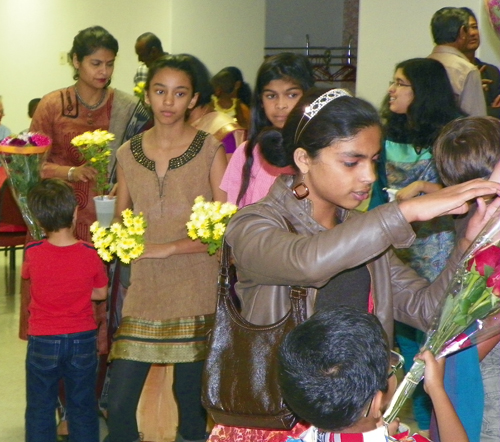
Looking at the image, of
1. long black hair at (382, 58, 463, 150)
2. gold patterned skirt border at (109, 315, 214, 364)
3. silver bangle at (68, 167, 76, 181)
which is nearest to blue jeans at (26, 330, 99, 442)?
gold patterned skirt border at (109, 315, 214, 364)

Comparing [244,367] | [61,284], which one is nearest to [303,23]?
[61,284]

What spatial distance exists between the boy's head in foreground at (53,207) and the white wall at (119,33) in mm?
5818

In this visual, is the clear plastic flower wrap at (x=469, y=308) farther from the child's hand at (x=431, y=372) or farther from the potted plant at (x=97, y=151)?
the potted plant at (x=97, y=151)

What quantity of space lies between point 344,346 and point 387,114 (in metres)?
2.84

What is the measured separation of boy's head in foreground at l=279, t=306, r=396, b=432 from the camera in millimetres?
1680

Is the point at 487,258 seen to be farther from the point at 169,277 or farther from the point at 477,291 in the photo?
the point at 169,277

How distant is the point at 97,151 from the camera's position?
4008 millimetres

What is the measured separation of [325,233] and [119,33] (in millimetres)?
8508

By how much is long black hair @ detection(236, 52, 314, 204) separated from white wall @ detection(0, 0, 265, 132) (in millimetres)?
5922

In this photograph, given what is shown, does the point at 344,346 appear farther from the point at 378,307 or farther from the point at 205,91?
the point at 205,91

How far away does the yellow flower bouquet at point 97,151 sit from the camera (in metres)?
4.00

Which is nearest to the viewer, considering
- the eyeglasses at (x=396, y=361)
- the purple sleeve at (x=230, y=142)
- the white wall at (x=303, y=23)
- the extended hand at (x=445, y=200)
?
the extended hand at (x=445, y=200)

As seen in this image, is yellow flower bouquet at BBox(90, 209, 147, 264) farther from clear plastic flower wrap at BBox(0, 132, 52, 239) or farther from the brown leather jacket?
the brown leather jacket

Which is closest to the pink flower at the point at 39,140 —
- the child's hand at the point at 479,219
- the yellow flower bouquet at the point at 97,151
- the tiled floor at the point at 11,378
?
the yellow flower bouquet at the point at 97,151
